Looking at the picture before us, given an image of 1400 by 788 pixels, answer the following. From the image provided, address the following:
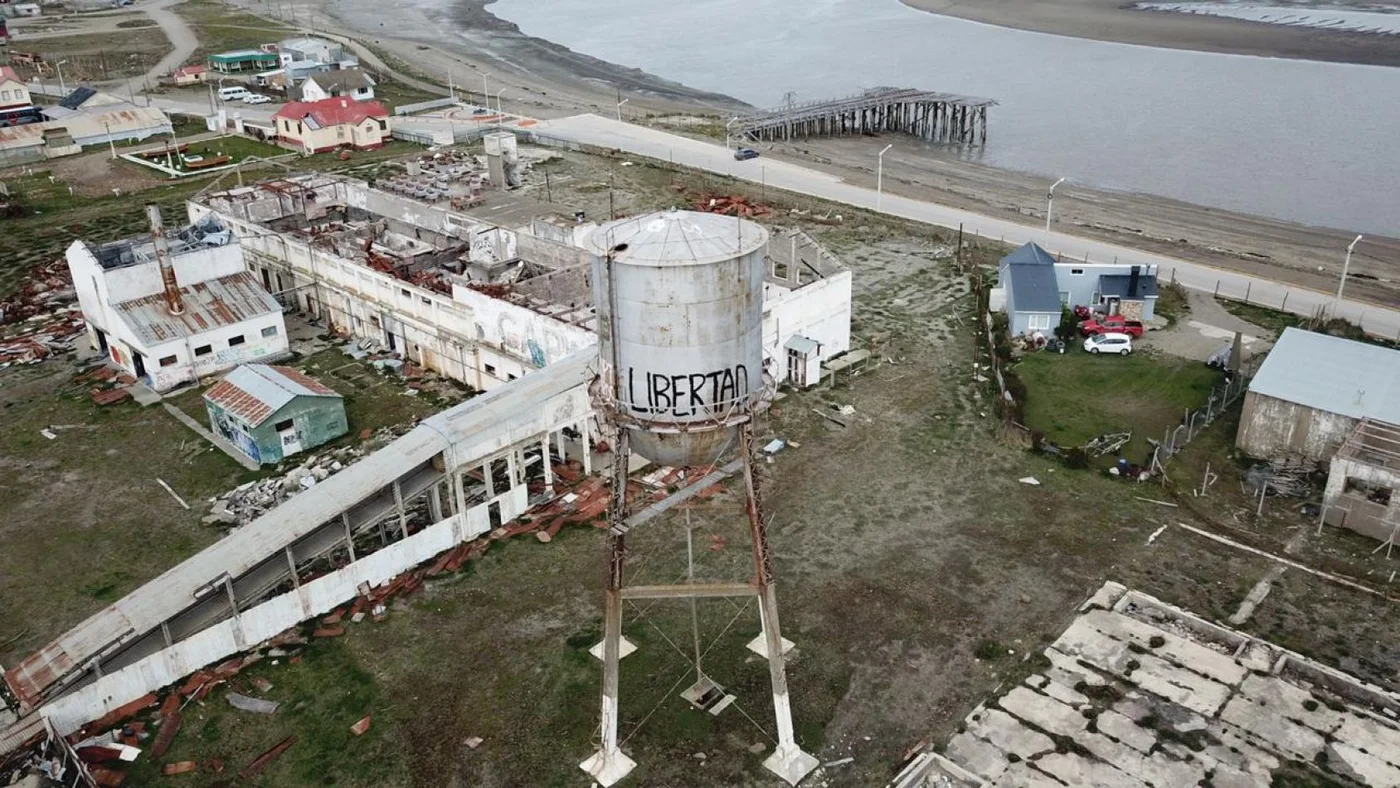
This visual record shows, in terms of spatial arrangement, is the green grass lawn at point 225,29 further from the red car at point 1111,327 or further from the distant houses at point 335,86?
the red car at point 1111,327

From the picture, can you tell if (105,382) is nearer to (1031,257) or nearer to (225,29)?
(1031,257)

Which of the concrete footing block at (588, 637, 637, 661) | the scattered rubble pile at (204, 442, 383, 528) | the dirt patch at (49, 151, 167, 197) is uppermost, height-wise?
the dirt patch at (49, 151, 167, 197)

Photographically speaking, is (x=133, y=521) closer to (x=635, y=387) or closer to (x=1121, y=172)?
(x=635, y=387)

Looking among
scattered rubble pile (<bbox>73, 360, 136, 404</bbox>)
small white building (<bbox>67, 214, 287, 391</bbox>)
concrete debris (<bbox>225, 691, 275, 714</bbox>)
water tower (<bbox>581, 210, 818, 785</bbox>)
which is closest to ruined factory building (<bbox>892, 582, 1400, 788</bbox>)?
water tower (<bbox>581, 210, 818, 785</bbox>)

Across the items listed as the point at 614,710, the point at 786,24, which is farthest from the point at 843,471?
the point at 786,24

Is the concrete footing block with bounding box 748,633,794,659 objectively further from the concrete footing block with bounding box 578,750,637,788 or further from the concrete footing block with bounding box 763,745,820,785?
the concrete footing block with bounding box 578,750,637,788

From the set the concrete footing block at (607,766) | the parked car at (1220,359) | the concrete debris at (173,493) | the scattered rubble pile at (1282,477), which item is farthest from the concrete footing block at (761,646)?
the parked car at (1220,359)
